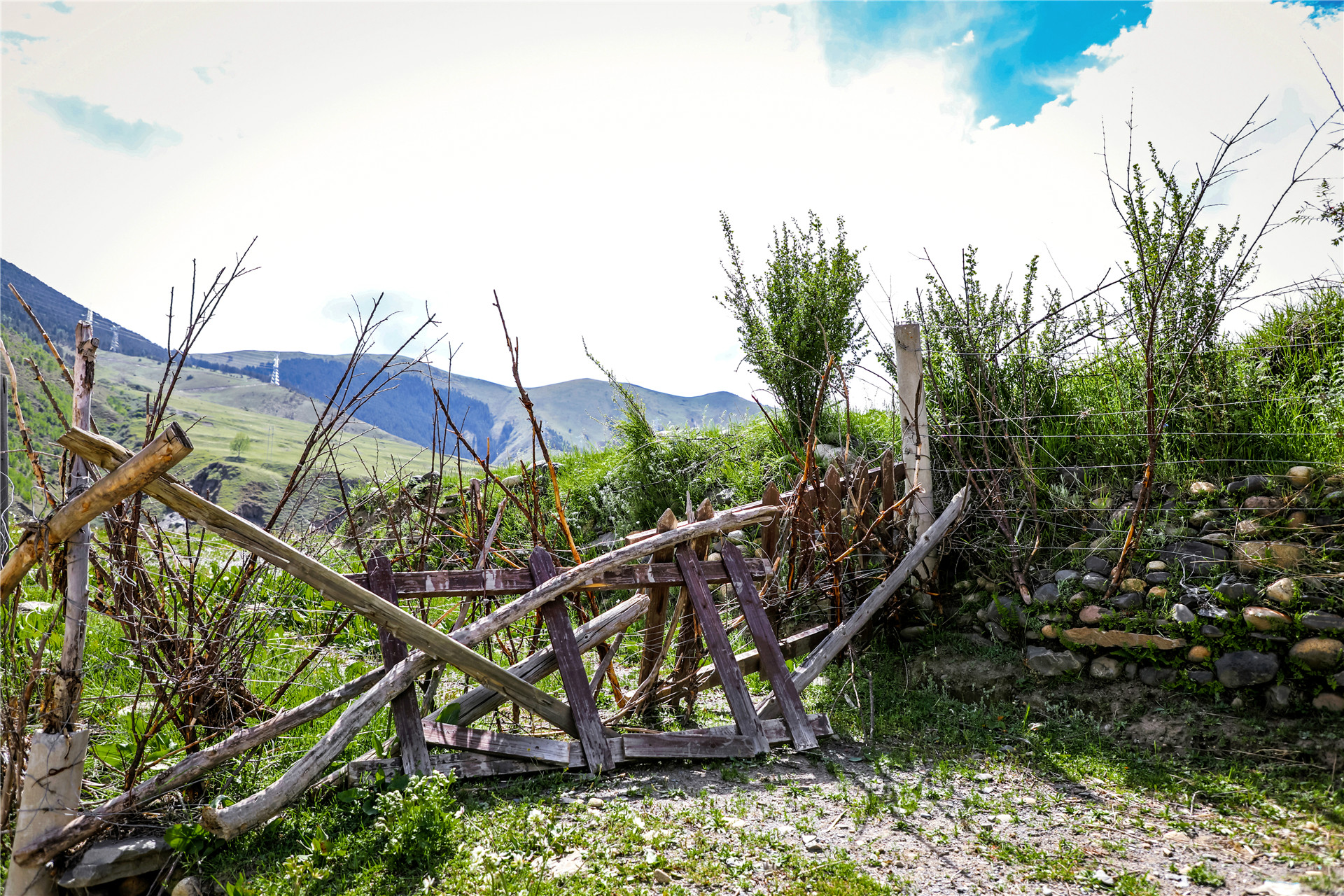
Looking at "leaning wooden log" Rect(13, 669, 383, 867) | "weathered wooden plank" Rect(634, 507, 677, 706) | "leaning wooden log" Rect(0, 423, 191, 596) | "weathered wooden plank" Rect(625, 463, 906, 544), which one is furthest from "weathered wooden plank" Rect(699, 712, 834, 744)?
"leaning wooden log" Rect(0, 423, 191, 596)

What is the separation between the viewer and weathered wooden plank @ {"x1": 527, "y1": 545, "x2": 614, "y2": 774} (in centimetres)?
408

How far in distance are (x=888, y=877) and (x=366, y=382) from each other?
3.41 meters

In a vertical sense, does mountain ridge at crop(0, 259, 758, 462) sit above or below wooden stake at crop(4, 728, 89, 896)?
above

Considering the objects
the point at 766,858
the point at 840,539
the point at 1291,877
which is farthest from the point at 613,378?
the point at 1291,877

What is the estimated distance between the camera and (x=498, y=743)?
3930mm

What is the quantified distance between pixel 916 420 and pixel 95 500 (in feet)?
18.5

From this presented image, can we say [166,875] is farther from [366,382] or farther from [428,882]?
[366,382]

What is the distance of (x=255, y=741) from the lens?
330 cm

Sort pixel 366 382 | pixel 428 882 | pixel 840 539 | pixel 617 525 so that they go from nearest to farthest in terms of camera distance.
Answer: pixel 428 882, pixel 366 382, pixel 840 539, pixel 617 525

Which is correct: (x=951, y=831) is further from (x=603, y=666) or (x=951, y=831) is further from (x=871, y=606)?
(x=603, y=666)

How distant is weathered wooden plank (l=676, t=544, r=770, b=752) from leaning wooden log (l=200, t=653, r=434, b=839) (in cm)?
175

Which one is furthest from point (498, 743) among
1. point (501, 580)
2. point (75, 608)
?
point (75, 608)

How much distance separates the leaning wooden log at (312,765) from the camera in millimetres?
3113

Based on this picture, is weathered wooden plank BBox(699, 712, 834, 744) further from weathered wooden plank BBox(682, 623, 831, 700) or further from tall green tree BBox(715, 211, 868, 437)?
tall green tree BBox(715, 211, 868, 437)
